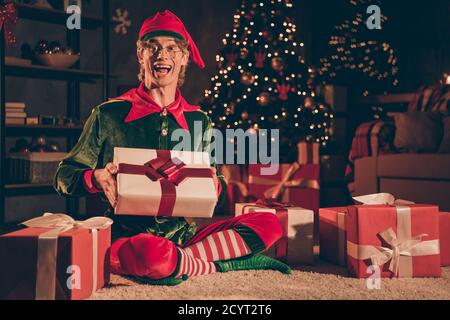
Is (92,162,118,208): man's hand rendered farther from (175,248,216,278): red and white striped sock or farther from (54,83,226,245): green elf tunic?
(175,248,216,278): red and white striped sock

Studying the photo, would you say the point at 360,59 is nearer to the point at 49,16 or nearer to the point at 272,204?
the point at 49,16

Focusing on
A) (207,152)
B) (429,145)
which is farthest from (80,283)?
(429,145)

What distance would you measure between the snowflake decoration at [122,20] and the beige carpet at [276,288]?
3.01 m

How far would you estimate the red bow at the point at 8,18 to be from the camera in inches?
131

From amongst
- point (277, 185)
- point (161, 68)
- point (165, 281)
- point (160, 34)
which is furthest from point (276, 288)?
point (277, 185)

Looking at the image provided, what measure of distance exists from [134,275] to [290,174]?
1.44 meters

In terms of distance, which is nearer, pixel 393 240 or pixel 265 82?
pixel 393 240

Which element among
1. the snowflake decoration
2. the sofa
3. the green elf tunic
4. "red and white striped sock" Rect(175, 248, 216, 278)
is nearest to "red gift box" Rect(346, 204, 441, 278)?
"red and white striped sock" Rect(175, 248, 216, 278)

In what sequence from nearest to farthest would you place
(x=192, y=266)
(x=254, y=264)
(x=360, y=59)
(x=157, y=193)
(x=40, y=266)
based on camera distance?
1. (x=40, y=266)
2. (x=157, y=193)
3. (x=192, y=266)
4. (x=254, y=264)
5. (x=360, y=59)

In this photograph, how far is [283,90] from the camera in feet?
13.9

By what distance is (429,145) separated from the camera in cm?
345

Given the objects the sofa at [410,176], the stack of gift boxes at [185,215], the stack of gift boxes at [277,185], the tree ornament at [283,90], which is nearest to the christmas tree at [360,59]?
the tree ornament at [283,90]

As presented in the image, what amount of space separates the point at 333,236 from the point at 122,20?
→ 9.60 ft

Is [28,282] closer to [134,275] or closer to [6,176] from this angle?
[134,275]
